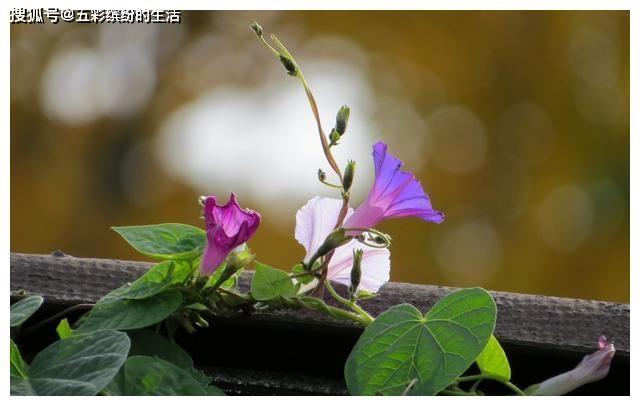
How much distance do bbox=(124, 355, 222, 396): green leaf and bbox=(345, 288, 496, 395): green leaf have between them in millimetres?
75

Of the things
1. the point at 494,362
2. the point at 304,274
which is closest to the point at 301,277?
the point at 304,274

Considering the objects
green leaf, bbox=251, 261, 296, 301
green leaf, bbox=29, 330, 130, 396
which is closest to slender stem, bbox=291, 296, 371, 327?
green leaf, bbox=251, 261, 296, 301

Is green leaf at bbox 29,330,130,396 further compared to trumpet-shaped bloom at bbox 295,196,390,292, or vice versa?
trumpet-shaped bloom at bbox 295,196,390,292

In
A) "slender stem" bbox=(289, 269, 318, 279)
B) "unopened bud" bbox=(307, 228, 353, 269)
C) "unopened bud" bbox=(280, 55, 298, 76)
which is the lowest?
"slender stem" bbox=(289, 269, 318, 279)

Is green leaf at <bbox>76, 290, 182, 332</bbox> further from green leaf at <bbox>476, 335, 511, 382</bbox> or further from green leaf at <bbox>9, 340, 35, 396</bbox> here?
green leaf at <bbox>476, 335, 511, 382</bbox>

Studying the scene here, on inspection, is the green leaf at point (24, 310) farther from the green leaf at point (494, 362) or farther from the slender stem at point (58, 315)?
the green leaf at point (494, 362)

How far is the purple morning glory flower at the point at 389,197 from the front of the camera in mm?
440

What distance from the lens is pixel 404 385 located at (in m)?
0.39

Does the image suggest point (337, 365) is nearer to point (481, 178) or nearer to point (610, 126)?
point (481, 178)

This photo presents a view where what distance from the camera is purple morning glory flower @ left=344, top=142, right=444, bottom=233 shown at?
1.44 feet

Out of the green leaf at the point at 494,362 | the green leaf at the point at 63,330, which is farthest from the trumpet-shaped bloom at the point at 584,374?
the green leaf at the point at 63,330

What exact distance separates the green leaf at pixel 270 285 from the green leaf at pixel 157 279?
0.12ft

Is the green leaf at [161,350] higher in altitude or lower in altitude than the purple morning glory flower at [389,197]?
lower

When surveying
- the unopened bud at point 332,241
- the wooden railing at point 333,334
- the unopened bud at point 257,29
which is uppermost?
the unopened bud at point 257,29
